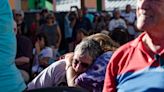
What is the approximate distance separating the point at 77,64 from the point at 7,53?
1.03 meters

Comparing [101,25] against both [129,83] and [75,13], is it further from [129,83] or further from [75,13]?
[129,83]

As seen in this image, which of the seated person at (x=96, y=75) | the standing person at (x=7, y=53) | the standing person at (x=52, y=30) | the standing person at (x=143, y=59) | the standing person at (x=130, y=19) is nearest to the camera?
the standing person at (x=143, y=59)

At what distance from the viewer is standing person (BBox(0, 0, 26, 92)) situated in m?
2.62

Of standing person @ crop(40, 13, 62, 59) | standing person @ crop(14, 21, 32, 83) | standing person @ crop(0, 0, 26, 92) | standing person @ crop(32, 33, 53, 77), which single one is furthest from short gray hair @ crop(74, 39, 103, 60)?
standing person @ crop(40, 13, 62, 59)

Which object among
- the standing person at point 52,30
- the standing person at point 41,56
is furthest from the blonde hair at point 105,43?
the standing person at point 52,30

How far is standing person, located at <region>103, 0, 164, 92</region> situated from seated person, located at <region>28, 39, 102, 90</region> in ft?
3.86

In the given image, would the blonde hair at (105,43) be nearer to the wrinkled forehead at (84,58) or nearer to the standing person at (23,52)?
the wrinkled forehead at (84,58)

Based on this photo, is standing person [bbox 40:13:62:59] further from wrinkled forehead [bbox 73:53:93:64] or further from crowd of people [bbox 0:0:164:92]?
wrinkled forehead [bbox 73:53:93:64]

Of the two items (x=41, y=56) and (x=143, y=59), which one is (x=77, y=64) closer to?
(x=143, y=59)

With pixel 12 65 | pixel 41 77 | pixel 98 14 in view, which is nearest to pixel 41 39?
pixel 41 77

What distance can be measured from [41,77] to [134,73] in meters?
1.76

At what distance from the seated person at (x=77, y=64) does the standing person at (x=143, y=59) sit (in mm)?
1176

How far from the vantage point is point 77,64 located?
142 inches

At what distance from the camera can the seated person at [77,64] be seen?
352 centimetres
